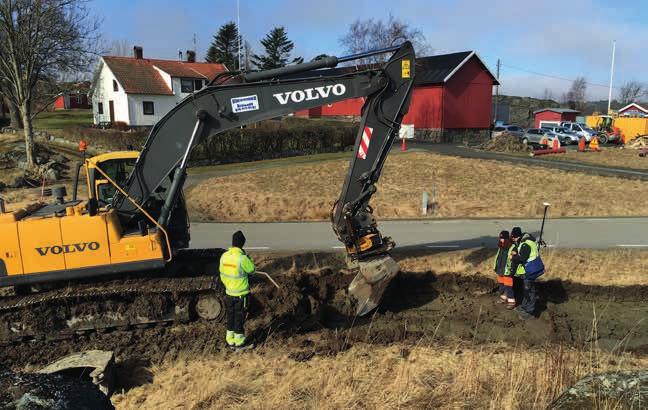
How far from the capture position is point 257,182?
65.0ft

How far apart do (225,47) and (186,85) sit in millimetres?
23125

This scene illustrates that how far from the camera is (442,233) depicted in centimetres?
1341

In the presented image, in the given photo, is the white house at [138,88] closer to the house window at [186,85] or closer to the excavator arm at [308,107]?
the house window at [186,85]

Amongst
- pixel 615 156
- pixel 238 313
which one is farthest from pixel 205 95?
pixel 615 156

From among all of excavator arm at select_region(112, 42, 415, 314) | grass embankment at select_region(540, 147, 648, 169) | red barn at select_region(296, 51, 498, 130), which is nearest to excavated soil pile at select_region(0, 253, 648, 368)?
excavator arm at select_region(112, 42, 415, 314)

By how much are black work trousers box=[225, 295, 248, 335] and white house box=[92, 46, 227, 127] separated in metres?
42.7

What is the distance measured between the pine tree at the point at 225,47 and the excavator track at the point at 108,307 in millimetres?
63935

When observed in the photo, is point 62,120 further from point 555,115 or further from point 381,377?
point 555,115

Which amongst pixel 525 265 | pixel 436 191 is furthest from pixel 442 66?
pixel 525 265

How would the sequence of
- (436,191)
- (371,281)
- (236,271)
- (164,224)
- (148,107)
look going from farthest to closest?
(148,107) < (436,191) < (371,281) < (164,224) < (236,271)

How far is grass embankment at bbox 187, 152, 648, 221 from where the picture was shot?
53.8ft

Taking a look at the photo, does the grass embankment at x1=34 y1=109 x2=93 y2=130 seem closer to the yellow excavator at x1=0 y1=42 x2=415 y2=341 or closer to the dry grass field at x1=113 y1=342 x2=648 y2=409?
the yellow excavator at x1=0 y1=42 x2=415 y2=341

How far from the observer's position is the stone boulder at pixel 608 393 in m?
3.63

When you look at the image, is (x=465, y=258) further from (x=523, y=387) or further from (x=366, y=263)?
(x=523, y=387)
